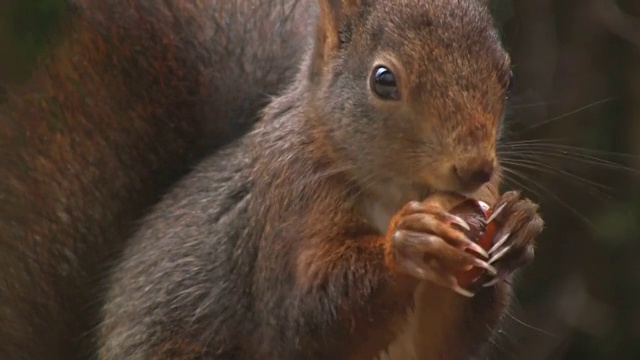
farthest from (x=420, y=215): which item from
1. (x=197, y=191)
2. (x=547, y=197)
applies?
(x=547, y=197)

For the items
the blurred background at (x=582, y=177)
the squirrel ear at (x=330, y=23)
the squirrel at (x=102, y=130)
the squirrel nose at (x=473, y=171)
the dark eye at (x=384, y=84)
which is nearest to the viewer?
the squirrel nose at (x=473, y=171)

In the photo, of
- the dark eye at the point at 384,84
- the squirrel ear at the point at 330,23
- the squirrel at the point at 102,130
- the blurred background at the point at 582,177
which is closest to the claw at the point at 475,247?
the dark eye at the point at 384,84

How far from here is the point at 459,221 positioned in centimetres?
143

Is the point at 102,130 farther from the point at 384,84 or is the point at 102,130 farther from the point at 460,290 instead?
the point at 460,290

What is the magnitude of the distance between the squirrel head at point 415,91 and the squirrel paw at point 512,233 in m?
0.06

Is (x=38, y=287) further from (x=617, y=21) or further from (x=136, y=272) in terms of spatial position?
(x=617, y=21)

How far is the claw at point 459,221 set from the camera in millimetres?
1433

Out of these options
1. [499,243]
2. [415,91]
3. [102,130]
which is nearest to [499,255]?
[499,243]

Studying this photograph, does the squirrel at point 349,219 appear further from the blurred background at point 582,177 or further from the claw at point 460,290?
the blurred background at point 582,177

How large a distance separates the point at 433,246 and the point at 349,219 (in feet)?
0.76

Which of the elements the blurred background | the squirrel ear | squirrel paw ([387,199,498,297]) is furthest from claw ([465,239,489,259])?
the blurred background

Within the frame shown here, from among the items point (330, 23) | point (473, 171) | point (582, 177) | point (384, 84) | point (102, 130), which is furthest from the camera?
point (582, 177)

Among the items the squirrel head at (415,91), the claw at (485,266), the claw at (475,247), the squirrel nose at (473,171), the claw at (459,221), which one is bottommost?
the claw at (485,266)

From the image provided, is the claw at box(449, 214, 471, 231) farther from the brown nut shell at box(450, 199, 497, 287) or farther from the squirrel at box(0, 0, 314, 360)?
the squirrel at box(0, 0, 314, 360)
